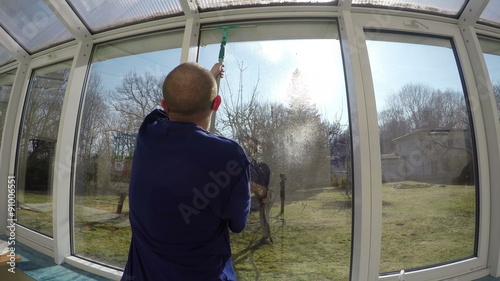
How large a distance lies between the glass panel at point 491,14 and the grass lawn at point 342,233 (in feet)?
4.39

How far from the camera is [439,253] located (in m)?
1.70

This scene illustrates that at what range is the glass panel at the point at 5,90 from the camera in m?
2.57

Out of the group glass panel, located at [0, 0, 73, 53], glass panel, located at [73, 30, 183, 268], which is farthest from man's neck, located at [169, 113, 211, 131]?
glass panel, located at [0, 0, 73, 53]

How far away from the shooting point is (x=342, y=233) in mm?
1637

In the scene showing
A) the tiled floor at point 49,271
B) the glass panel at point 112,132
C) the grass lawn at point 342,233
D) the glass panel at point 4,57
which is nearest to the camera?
the grass lawn at point 342,233

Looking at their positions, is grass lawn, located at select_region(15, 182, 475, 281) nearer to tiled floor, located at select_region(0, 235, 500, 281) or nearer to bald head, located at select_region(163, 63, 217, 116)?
tiled floor, located at select_region(0, 235, 500, 281)

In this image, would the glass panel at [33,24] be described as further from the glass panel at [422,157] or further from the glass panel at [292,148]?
the glass panel at [422,157]

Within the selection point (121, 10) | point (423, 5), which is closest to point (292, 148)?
point (423, 5)

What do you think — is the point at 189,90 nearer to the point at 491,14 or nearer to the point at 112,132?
the point at 112,132

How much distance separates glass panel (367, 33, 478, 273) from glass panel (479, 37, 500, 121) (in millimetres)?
291

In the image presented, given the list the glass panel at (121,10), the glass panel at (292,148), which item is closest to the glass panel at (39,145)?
the glass panel at (121,10)

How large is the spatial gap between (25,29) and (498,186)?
4.24 m

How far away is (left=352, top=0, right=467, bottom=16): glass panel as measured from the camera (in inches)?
66.2

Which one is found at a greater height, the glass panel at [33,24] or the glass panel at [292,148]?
the glass panel at [33,24]
